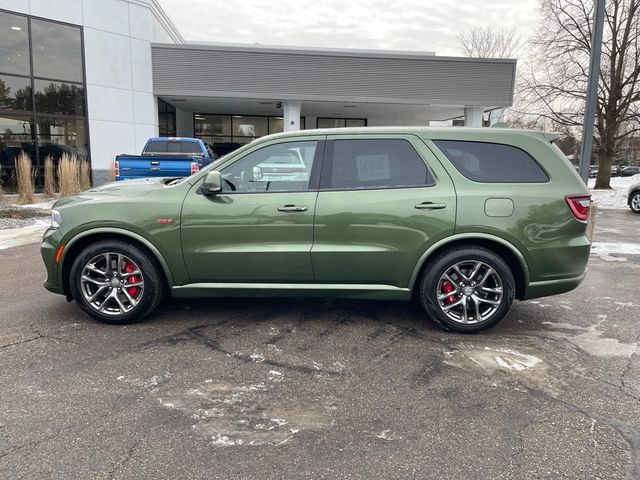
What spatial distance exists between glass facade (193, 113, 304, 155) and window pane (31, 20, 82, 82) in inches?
452

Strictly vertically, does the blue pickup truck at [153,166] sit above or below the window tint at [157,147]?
below

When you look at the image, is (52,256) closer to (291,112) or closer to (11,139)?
(11,139)

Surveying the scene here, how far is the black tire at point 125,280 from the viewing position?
4.29 meters

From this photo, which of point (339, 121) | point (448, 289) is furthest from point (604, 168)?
point (448, 289)

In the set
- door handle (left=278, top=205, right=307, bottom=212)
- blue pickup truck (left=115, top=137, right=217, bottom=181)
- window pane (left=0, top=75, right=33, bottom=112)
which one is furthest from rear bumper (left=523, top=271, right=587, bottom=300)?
window pane (left=0, top=75, right=33, bottom=112)

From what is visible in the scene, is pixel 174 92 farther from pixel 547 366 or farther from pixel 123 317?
pixel 547 366

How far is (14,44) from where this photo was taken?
16062 millimetres

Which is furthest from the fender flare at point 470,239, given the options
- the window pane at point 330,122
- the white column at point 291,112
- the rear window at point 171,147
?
the window pane at point 330,122

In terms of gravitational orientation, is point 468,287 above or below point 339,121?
below

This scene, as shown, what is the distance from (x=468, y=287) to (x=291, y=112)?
18679 mm

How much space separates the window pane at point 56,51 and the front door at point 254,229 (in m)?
16.1

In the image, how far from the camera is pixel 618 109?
23047 mm

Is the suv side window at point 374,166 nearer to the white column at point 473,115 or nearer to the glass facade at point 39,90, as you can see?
the glass facade at point 39,90

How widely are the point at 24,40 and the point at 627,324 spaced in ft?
62.5
